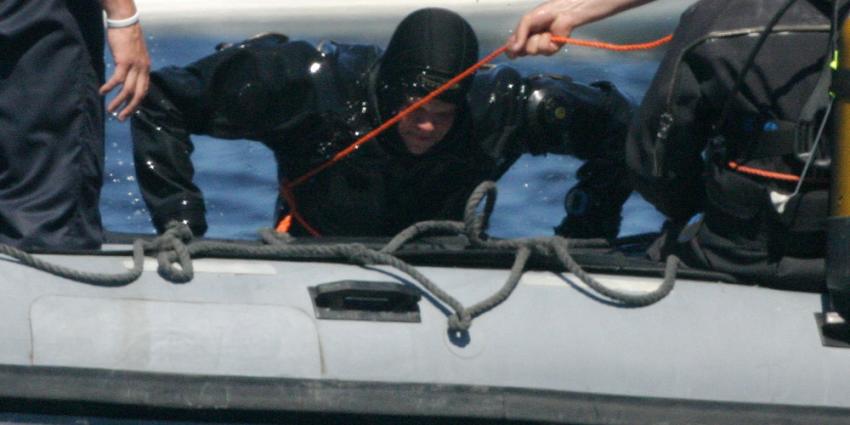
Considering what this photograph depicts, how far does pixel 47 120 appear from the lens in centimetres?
286

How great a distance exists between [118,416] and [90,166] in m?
0.50

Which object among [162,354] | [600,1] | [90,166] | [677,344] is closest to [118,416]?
[162,354]

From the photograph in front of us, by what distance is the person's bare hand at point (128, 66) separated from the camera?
9.57 feet

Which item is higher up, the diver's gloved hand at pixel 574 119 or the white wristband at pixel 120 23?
the white wristband at pixel 120 23

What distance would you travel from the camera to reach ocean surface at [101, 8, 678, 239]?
489 centimetres

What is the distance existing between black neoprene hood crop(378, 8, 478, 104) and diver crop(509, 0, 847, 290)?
639 millimetres

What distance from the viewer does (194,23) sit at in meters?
8.12

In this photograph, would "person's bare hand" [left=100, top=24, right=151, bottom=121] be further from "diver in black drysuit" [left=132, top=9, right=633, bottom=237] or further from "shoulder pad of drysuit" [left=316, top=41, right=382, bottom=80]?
"shoulder pad of drysuit" [left=316, top=41, right=382, bottom=80]

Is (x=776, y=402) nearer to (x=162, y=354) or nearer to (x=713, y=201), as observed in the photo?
(x=713, y=201)

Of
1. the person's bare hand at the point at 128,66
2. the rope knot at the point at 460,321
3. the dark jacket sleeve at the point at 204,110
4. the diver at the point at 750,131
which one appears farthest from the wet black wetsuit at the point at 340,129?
the rope knot at the point at 460,321

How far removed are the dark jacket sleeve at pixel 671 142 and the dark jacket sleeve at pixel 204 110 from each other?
850mm

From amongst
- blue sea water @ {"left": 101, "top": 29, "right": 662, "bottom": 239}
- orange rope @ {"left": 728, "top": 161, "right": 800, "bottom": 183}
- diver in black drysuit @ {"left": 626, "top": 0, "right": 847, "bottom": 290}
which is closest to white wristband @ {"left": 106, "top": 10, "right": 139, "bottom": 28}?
diver in black drysuit @ {"left": 626, "top": 0, "right": 847, "bottom": 290}

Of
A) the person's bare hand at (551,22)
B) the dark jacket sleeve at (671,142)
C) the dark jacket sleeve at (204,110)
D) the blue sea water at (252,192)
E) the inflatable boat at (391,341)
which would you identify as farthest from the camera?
the blue sea water at (252,192)

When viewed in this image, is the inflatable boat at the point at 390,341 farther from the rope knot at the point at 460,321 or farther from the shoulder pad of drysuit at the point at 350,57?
the shoulder pad of drysuit at the point at 350,57
